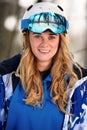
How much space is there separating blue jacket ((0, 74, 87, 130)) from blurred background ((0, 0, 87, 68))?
3062 millimetres

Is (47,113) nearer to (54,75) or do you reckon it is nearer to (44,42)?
(54,75)

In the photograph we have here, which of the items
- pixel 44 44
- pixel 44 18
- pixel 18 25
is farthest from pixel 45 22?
pixel 18 25

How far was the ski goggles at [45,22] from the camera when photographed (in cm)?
212

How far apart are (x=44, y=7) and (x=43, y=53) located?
26 cm

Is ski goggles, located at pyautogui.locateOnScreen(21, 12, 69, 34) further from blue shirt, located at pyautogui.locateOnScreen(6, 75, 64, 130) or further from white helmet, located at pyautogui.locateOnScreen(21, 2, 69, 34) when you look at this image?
blue shirt, located at pyautogui.locateOnScreen(6, 75, 64, 130)

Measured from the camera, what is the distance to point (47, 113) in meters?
2.10

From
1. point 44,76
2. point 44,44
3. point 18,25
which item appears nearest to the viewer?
point 44,44

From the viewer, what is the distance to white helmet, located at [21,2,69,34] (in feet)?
7.00

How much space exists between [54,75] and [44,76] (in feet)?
0.20

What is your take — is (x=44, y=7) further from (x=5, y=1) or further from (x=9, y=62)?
(x=5, y=1)

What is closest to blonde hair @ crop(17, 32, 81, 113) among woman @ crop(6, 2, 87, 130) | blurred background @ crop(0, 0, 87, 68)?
woman @ crop(6, 2, 87, 130)

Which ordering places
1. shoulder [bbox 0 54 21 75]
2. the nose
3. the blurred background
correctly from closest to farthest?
1. the nose
2. shoulder [bbox 0 54 21 75]
3. the blurred background

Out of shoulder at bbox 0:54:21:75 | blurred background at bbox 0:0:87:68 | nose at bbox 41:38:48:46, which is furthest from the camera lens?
blurred background at bbox 0:0:87:68

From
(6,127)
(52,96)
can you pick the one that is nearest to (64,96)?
(52,96)
